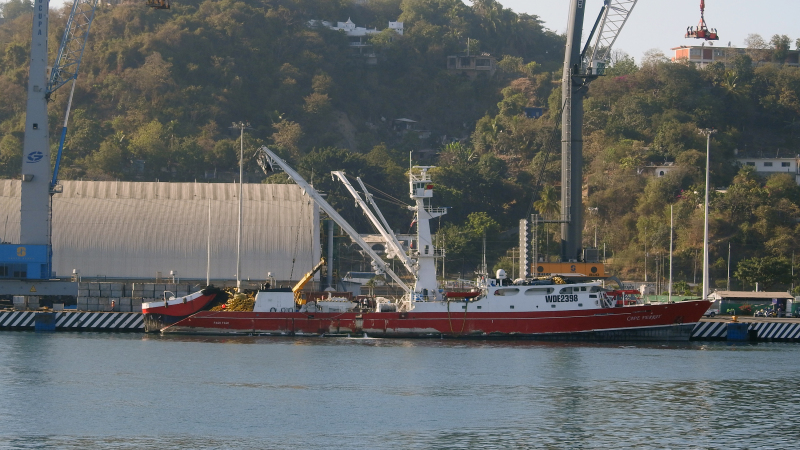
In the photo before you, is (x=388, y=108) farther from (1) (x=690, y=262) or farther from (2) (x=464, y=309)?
(2) (x=464, y=309)

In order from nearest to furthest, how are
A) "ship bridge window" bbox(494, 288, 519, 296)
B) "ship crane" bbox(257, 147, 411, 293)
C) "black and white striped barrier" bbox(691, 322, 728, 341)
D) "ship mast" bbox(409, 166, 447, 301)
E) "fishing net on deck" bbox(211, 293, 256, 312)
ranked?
"ship bridge window" bbox(494, 288, 519, 296) < "ship mast" bbox(409, 166, 447, 301) < "fishing net on deck" bbox(211, 293, 256, 312) < "black and white striped barrier" bbox(691, 322, 728, 341) < "ship crane" bbox(257, 147, 411, 293)

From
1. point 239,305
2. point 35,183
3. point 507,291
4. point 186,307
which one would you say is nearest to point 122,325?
point 186,307

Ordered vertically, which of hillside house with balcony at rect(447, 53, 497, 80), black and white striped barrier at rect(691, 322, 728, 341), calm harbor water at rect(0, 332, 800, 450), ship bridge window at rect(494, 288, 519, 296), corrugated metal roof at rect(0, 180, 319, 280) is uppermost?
hillside house with balcony at rect(447, 53, 497, 80)

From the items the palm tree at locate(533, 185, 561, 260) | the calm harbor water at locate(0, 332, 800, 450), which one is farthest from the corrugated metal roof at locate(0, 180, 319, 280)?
the palm tree at locate(533, 185, 561, 260)

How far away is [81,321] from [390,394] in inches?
1189

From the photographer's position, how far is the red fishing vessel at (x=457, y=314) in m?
60.8

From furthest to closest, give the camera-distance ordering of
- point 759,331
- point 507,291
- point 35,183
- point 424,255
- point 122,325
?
point 35,183 → point 122,325 → point 759,331 → point 424,255 → point 507,291

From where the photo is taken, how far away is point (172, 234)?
8050 centimetres

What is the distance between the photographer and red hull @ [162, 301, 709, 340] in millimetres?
60844

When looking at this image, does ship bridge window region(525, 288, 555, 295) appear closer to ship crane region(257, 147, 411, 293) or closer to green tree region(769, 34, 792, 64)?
ship crane region(257, 147, 411, 293)

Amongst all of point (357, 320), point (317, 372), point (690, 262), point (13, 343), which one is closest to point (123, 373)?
point (317, 372)

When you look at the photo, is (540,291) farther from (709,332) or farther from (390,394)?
(390,394)

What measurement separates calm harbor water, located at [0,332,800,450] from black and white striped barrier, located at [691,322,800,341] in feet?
14.1

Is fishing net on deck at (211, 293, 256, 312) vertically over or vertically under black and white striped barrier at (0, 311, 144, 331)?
over
